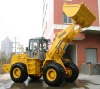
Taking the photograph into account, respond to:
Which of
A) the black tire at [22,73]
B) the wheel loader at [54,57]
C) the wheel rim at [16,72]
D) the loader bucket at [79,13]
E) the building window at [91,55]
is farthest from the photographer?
the building window at [91,55]

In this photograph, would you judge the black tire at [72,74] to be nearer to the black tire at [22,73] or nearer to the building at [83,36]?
the black tire at [22,73]

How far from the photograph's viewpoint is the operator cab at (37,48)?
15.4 m

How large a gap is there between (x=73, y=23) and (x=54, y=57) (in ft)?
7.74

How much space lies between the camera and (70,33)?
543 inches

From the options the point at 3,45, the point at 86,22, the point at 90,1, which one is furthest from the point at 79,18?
the point at 3,45

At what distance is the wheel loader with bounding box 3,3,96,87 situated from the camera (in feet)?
43.2

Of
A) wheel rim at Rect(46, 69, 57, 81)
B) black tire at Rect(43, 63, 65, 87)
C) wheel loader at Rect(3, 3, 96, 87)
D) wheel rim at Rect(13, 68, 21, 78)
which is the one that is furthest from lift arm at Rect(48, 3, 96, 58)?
wheel rim at Rect(13, 68, 21, 78)

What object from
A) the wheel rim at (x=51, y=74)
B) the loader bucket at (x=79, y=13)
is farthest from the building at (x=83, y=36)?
the wheel rim at (x=51, y=74)

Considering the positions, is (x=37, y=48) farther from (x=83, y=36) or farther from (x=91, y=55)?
(x=91, y=55)

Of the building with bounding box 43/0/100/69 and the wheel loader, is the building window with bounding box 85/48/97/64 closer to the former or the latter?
the building with bounding box 43/0/100/69

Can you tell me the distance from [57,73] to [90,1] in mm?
14447

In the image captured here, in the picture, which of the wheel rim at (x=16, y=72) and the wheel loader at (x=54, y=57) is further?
the wheel rim at (x=16, y=72)

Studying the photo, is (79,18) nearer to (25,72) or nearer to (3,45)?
(25,72)

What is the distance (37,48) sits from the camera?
15.8m
